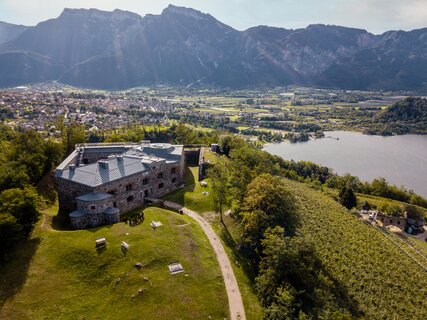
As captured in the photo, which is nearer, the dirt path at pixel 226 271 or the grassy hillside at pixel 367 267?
the dirt path at pixel 226 271

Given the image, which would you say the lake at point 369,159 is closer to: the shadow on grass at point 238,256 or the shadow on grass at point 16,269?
the shadow on grass at point 238,256

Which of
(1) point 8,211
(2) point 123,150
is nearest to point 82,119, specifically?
(2) point 123,150

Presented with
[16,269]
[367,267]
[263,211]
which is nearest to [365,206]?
[367,267]

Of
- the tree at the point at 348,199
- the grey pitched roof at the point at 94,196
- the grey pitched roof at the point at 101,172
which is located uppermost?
the grey pitched roof at the point at 101,172

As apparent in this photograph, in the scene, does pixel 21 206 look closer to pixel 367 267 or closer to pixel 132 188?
pixel 132 188

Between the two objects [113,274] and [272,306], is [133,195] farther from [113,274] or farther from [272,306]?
[272,306]

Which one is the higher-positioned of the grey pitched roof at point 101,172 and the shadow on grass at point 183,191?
the grey pitched roof at point 101,172

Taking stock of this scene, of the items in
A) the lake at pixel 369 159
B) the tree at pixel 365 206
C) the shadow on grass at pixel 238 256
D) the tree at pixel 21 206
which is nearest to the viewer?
the tree at pixel 21 206

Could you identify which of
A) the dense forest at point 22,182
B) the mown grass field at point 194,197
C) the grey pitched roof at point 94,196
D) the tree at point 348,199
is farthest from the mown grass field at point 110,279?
the tree at point 348,199
